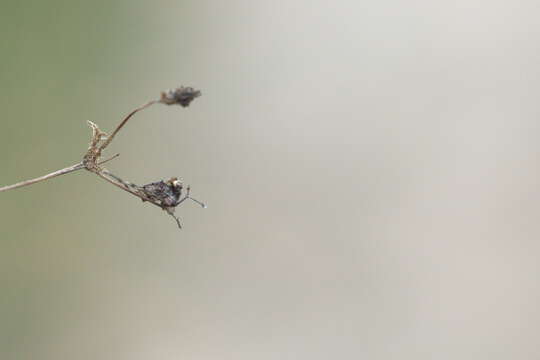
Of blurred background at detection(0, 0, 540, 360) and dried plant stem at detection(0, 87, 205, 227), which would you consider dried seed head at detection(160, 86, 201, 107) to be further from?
blurred background at detection(0, 0, 540, 360)

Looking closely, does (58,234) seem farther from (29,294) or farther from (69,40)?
(69,40)

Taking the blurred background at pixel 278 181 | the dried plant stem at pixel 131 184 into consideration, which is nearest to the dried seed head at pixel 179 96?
the dried plant stem at pixel 131 184

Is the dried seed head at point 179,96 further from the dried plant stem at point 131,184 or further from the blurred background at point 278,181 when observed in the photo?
the blurred background at point 278,181

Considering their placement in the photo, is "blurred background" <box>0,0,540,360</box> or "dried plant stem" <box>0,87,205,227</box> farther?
"blurred background" <box>0,0,540,360</box>

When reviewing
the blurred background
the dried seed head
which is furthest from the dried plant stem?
the blurred background

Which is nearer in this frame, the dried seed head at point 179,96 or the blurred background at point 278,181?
the dried seed head at point 179,96

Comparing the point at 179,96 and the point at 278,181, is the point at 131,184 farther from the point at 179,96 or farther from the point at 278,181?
the point at 278,181

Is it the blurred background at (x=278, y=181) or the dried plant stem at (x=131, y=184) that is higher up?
the blurred background at (x=278, y=181)

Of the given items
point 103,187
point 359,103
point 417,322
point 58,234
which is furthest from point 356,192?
point 58,234

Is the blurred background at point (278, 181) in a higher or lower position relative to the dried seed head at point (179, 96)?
higher

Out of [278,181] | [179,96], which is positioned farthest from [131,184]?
[278,181]
